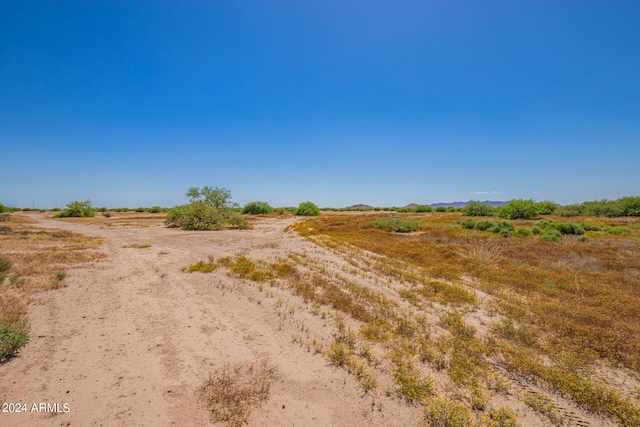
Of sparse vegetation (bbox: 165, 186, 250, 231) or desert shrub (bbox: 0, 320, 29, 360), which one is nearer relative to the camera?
desert shrub (bbox: 0, 320, 29, 360)

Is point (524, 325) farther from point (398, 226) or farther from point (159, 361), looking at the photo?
point (398, 226)

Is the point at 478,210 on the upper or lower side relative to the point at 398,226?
upper

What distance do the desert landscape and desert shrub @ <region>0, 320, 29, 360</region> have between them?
0.17 meters

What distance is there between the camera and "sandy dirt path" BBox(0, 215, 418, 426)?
3.40m

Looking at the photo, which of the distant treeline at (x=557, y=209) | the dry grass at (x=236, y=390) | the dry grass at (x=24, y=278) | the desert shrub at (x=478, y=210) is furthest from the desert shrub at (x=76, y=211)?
the desert shrub at (x=478, y=210)

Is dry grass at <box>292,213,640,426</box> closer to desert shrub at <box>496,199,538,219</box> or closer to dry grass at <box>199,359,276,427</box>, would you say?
dry grass at <box>199,359,276,427</box>

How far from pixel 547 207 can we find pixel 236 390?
2355 inches

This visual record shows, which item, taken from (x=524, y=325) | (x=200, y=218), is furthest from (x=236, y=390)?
(x=200, y=218)

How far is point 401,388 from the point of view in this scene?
391 cm

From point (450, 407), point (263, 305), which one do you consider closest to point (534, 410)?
point (450, 407)

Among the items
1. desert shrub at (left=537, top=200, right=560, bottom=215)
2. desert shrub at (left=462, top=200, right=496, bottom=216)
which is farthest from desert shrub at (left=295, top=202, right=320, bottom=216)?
desert shrub at (left=537, top=200, right=560, bottom=215)

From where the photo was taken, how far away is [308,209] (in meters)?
59.1

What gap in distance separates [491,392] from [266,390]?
350 centimetres

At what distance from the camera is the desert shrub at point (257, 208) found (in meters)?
60.5
